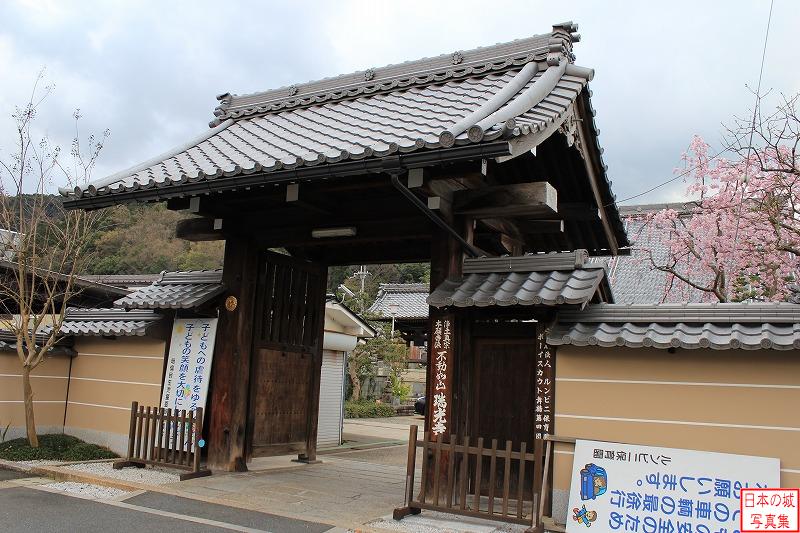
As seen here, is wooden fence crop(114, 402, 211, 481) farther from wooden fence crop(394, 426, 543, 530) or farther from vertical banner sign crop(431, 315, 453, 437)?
vertical banner sign crop(431, 315, 453, 437)

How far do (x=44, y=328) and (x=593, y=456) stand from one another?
990 centimetres

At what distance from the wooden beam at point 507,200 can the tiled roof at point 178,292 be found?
3.86 m

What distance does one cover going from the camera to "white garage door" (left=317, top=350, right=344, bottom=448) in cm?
1555

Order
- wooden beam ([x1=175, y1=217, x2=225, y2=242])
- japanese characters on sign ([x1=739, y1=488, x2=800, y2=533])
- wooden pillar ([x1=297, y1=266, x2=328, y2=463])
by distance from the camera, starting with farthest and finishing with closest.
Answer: wooden pillar ([x1=297, y1=266, x2=328, y2=463]) < wooden beam ([x1=175, y1=217, x2=225, y2=242]) < japanese characters on sign ([x1=739, y1=488, x2=800, y2=533])

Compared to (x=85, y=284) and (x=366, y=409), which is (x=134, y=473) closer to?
(x=85, y=284)

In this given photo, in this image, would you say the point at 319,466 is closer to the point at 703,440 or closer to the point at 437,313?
the point at 437,313

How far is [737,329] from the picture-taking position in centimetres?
597

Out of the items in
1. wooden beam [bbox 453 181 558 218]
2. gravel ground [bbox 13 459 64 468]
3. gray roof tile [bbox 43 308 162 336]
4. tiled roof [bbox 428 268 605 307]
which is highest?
wooden beam [bbox 453 181 558 218]

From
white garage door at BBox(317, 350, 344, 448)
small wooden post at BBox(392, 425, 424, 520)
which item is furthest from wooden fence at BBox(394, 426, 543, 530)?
white garage door at BBox(317, 350, 344, 448)

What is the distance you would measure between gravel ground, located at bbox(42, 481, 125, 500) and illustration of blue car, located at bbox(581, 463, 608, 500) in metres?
5.21

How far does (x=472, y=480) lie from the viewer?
770cm

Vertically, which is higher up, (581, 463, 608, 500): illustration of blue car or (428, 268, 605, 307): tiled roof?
(428, 268, 605, 307): tiled roof

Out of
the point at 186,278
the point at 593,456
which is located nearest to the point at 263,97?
the point at 186,278

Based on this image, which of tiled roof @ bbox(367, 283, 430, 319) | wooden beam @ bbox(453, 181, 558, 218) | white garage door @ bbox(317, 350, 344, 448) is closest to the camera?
wooden beam @ bbox(453, 181, 558, 218)
